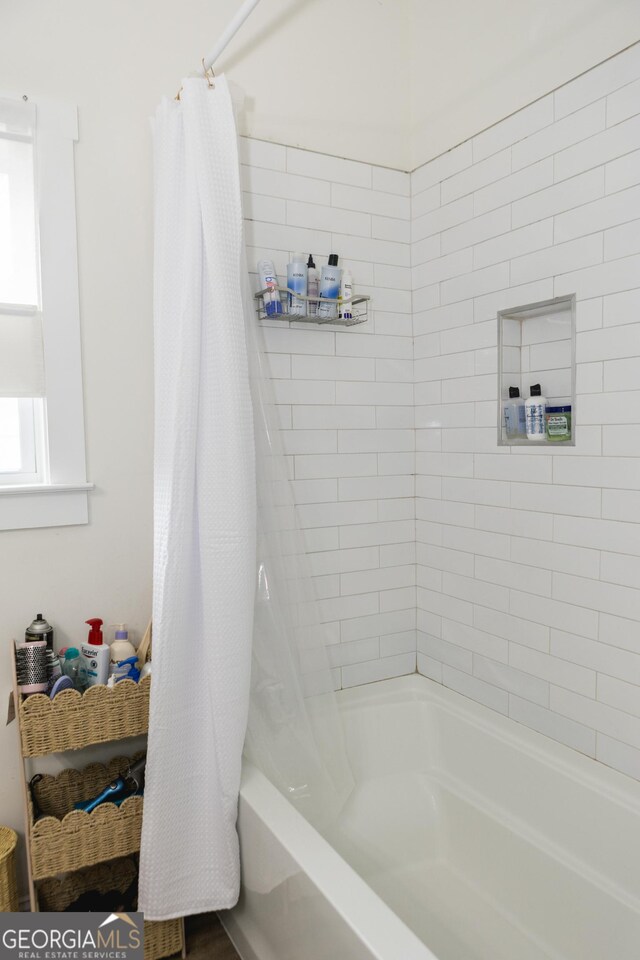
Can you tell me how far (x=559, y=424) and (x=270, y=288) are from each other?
0.90 m

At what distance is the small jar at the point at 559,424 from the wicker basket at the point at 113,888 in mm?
1602

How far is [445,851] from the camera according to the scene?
192 centimetres

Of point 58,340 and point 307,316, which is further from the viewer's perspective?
point 307,316

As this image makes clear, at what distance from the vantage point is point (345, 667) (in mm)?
2221

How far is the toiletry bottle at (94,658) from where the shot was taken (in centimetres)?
170

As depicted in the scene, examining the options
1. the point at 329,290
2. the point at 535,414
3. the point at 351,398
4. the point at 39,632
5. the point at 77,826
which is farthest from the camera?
the point at 351,398

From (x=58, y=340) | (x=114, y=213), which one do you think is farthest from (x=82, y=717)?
(x=114, y=213)

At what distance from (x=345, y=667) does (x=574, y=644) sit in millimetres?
787

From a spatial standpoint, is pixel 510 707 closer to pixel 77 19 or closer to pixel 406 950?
pixel 406 950

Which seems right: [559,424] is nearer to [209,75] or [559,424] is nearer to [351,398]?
[351,398]

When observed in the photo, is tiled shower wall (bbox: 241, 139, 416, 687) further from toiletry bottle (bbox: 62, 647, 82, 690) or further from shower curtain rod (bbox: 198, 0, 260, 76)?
toiletry bottle (bbox: 62, 647, 82, 690)

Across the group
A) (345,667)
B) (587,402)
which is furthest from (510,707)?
(587,402)

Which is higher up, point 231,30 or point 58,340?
point 231,30

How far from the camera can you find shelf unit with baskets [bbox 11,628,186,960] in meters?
1.55
